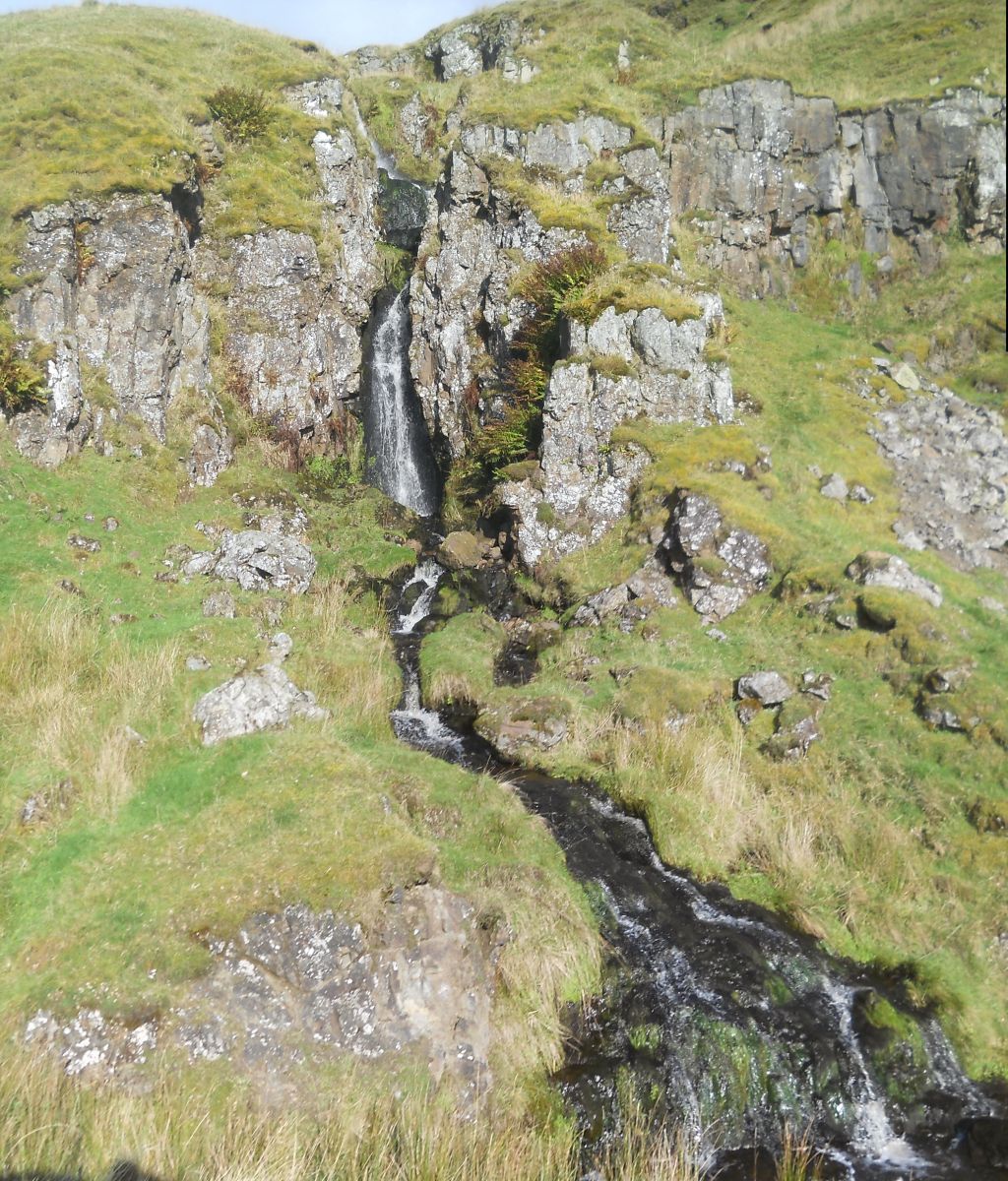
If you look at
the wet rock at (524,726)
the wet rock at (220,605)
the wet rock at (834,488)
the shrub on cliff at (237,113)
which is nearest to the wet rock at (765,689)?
the wet rock at (524,726)

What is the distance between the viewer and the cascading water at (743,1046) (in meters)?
8.84

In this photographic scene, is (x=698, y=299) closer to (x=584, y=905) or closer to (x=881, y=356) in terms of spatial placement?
(x=881, y=356)

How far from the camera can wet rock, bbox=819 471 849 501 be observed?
22.8 metres

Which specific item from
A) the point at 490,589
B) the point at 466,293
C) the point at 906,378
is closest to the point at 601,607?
the point at 490,589

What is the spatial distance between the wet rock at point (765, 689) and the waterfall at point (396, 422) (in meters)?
16.7

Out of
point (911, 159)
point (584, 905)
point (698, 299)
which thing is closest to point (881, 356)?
point (698, 299)

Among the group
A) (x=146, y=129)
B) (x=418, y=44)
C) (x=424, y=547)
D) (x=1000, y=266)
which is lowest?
(x=424, y=547)

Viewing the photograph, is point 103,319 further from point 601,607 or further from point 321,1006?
point 321,1006

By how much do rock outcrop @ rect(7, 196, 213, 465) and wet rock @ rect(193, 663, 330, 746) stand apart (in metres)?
12.0

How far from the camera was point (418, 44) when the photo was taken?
173 ft

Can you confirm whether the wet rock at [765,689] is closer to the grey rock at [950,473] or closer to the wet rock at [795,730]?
the wet rock at [795,730]

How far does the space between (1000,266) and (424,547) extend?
31081mm

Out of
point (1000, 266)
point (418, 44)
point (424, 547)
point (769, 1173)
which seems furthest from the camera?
point (418, 44)

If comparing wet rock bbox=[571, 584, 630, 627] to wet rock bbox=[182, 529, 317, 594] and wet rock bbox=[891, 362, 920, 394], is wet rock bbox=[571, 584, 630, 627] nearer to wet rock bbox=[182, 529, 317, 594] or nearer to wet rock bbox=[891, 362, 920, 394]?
wet rock bbox=[182, 529, 317, 594]
